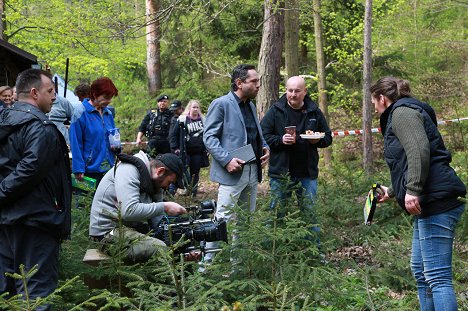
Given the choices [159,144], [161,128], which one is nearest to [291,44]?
[161,128]

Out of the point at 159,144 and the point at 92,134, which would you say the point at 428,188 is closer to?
the point at 92,134

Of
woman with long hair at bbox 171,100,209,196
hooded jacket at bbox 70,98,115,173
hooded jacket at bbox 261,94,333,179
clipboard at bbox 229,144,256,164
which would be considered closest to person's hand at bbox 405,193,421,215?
clipboard at bbox 229,144,256,164

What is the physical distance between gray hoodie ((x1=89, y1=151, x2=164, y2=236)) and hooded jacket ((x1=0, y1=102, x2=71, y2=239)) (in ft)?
1.79

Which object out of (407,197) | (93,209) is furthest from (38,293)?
(407,197)

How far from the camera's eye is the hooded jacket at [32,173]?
4.02 m

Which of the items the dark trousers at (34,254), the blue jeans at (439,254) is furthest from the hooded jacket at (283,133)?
the dark trousers at (34,254)

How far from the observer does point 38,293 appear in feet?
13.3

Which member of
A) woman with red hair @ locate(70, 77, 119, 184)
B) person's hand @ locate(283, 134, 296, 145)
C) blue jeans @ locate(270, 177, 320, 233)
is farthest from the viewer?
woman with red hair @ locate(70, 77, 119, 184)

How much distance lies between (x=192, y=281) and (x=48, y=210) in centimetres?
116

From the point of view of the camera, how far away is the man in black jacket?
4043 mm

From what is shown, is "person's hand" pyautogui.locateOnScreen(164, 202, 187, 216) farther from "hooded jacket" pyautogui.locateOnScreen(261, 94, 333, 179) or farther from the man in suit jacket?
"hooded jacket" pyautogui.locateOnScreen(261, 94, 333, 179)

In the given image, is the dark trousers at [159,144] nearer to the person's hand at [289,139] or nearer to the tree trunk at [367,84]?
the tree trunk at [367,84]

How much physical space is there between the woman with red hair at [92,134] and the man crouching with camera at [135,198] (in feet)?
7.42

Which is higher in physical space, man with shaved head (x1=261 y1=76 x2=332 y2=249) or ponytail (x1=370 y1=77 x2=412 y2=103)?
ponytail (x1=370 y1=77 x2=412 y2=103)
